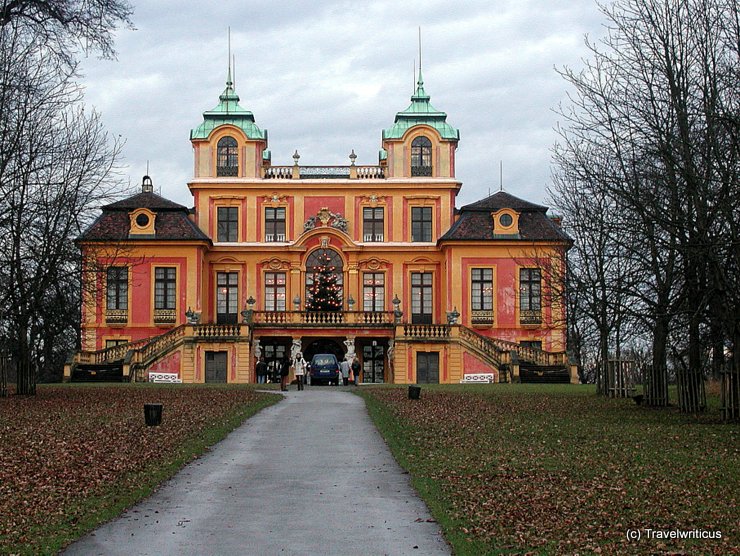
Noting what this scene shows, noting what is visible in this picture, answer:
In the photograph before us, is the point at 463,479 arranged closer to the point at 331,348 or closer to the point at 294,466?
the point at 294,466

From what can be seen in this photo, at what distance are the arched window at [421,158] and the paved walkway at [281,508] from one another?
1647 inches

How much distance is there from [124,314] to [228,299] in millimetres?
5722

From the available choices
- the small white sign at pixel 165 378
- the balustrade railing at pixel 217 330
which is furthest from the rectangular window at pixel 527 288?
the small white sign at pixel 165 378

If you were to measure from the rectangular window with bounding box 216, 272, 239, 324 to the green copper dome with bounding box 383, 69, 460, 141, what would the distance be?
11305 mm

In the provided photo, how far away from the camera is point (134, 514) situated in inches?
518

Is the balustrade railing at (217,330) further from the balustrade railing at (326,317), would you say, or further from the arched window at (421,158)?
the arched window at (421,158)

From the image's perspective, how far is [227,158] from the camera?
62469mm

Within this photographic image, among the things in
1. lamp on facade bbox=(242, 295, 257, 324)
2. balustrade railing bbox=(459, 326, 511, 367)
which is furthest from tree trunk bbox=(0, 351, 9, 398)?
balustrade railing bbox=(459, 326, 511, 367)

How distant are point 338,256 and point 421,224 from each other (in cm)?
483

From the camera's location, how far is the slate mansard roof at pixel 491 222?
59875 millimetres

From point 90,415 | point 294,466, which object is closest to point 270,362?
point 90,415

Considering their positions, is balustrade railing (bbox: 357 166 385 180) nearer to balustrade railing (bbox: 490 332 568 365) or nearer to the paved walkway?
balustrade railing (bbox: 490 332 568 365)

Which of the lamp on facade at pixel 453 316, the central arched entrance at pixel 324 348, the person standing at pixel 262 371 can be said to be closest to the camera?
the person standing at pixel 262 371

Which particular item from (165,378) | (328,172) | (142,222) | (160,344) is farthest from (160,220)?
(165,378)
